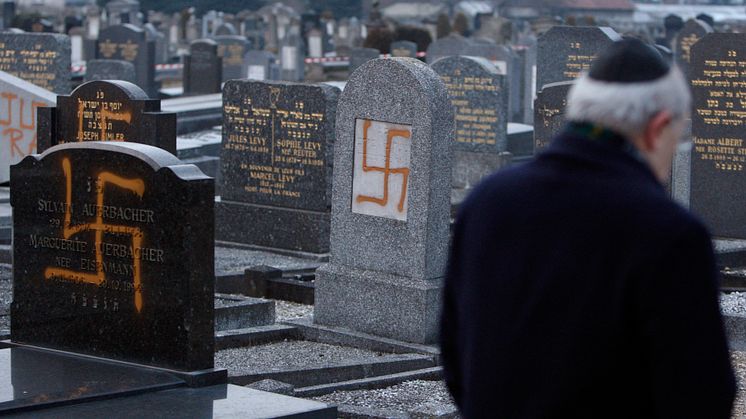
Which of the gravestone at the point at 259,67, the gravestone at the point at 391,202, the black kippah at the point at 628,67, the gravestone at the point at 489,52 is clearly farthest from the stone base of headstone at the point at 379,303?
the gravestone at the point at 259,67

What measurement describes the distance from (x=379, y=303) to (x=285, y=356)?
0.68m

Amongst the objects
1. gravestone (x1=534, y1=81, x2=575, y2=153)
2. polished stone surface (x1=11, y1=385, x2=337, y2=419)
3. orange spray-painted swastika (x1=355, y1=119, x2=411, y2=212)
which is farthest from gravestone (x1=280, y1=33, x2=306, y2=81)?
polished stone surface (x1=11, y1=385, x2=337, y2=419)

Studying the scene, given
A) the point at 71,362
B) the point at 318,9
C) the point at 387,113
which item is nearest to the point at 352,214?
the point at 387,113

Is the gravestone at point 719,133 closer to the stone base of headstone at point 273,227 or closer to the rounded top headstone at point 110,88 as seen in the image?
the stone base of headstone at point 273,227

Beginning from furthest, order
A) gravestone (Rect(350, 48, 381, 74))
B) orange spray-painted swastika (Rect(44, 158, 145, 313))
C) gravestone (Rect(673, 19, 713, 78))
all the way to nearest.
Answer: gravestone (Rect(350, 48, 381, 74)) → gravestone (Rect(673, 19, 713, 78)) → orange spray-painted swastika (Rect(44, 158, 145, 313))

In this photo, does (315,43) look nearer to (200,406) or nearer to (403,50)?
(403,50)

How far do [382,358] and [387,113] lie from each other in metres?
1.38

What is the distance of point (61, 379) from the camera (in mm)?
5617

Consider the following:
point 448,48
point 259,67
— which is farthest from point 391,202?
point 259,67

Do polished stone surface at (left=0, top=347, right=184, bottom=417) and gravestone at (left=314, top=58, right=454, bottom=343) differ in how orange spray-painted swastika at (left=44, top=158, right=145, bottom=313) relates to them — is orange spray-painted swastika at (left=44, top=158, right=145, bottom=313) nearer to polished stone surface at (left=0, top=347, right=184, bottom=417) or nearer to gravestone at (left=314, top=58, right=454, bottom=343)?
polished stone surface at (left=0, top=347, right=184, bottom=417)

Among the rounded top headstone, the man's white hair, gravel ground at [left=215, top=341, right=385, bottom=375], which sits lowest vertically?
gravel ground at [left=215, top=341, right=385, bottom=375]

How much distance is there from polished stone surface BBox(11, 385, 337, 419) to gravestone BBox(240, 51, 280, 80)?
20956 mm

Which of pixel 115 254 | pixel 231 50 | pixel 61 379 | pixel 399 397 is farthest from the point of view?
pixel 231 50

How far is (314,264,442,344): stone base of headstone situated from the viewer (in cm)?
809
